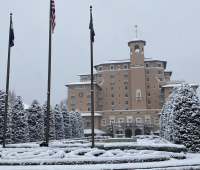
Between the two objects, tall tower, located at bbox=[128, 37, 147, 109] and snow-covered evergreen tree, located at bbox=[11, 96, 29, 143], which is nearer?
snow-covered evergreen tree, located at bbox=[11, 96, 29, 143]

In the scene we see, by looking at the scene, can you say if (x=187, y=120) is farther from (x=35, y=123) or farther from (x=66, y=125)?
(x=66, y=125)

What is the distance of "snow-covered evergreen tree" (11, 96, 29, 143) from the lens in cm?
2497

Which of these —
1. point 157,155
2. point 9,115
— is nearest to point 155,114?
point 9,115

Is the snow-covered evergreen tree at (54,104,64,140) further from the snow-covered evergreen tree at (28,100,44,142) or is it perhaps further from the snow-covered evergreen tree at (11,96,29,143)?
A: the snow-covered evergreen tree at (11,96,29,143)

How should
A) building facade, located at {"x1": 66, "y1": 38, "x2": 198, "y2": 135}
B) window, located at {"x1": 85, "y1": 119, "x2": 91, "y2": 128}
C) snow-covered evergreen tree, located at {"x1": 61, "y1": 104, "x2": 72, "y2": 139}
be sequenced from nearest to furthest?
1. snow-covered evergreen tree, located at {"x1": 61, "y1": 104, "x2": 72, "y2": 139}
2. building facade, located at {"x1": 66, "y1": 38, "x2": 198, "y2": 135}
3. window, located at {"x1": 85, "y1": 119, "x2": 91, "y2": 128}

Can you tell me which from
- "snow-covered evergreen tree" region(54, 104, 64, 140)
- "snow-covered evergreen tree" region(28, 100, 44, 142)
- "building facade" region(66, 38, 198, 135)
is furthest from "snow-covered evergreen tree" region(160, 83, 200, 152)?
"building facade" region(66, 38, 198, 135)

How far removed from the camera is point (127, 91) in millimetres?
63188

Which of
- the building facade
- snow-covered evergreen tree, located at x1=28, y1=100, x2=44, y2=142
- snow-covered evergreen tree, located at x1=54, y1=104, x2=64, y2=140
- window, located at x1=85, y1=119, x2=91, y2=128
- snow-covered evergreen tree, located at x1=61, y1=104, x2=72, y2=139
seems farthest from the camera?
window, located at x1=85, y1=119, x2=91, y2=128

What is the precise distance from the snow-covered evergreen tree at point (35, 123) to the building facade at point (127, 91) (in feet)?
99.0

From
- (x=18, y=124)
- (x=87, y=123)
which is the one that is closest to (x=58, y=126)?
(x=18, y=124)

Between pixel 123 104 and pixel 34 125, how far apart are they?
1477 inches

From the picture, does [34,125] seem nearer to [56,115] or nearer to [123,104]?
[56,115]

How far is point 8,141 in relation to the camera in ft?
75.9

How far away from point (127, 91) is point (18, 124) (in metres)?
41.3
